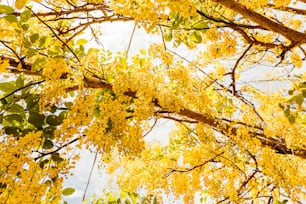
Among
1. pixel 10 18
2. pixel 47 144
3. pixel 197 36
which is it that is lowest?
pixel 47 144

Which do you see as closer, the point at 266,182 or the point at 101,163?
the point at 101,163

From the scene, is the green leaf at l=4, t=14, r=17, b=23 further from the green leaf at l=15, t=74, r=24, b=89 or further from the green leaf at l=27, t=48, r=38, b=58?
the green leaf at l=15, t=74, r=24, b=89

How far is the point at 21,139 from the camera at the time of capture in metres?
1.84

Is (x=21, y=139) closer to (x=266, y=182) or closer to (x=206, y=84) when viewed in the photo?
(x=206, y=84)

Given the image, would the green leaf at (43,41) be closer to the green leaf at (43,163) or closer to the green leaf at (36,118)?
the green leaf at (36,118)

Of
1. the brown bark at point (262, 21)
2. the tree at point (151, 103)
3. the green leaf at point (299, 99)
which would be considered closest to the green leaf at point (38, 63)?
A: the tree at point (151, 103)

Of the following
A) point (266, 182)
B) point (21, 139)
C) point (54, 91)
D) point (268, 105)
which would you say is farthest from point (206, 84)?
point (21, 139)

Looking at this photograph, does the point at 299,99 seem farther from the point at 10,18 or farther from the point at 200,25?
the point at 200,25

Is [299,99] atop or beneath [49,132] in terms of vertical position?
beneath

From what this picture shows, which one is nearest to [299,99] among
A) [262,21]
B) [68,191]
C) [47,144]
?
[262,21]

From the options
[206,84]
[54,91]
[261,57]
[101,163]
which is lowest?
[101,163]

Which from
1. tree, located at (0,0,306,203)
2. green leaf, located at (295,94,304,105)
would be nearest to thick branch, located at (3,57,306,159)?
Answer: tree, located at (0,0,306,203)

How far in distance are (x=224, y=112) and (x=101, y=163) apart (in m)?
1.28

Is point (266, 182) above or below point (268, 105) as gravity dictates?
below
